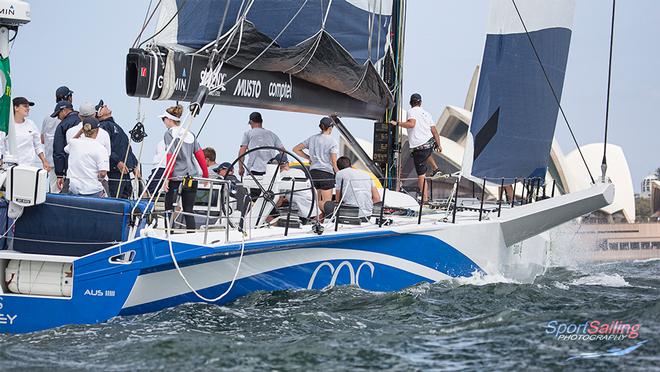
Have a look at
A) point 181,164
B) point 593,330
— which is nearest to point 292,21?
point 181,164

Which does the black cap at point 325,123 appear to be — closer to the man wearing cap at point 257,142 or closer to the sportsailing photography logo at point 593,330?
the man wearing cap at point 257,142

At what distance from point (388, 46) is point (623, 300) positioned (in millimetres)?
3789

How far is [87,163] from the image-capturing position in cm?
804

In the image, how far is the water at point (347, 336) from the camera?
5684 mm

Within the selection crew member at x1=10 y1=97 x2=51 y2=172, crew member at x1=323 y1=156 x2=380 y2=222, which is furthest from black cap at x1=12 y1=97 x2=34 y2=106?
crew member at x1=323 y1=156 x2=380 y2=222

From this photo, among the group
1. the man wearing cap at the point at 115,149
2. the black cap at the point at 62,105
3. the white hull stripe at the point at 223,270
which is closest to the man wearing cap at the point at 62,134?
the black cap at the point at 62,105

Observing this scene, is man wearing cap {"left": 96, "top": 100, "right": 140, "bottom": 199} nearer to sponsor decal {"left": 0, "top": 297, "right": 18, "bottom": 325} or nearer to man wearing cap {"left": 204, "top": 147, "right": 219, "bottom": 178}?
man wearing cap {"left": 204, "top": 147, "right": 219, "bottom": 178}

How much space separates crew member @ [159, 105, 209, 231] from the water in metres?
0.88

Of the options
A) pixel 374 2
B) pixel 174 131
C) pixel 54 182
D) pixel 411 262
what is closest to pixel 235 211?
pixel 174 131

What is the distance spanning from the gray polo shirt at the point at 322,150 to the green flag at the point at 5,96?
3.05 m

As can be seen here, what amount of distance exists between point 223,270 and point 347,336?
4.08 feet

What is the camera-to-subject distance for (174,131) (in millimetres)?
8453

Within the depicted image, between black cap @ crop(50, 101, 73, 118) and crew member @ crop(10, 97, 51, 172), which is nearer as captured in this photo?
crew member @ crop(10, 97, 51, 172)

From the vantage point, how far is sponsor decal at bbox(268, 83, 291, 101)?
8992 millimetres
